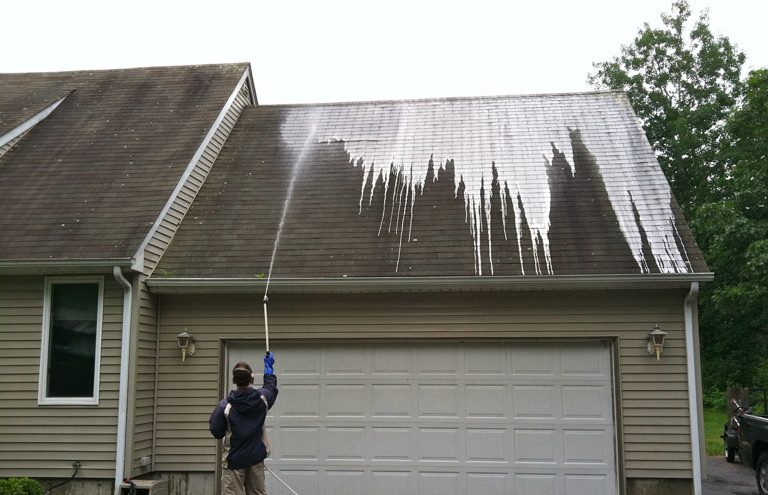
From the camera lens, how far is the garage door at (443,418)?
25.7ft

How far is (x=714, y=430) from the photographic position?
18922 millimetres

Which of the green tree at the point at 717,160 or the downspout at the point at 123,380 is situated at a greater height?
the green tree at the point at 717,160

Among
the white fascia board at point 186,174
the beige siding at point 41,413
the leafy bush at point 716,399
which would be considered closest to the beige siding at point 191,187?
the white fascia board at point 186,174

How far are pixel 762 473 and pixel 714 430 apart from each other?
37.9ft

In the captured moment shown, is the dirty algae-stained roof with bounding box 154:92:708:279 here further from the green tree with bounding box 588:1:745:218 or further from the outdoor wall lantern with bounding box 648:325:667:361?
the green tree with bounding box 588:1:745:218

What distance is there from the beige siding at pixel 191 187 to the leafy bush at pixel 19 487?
2540 millimetres

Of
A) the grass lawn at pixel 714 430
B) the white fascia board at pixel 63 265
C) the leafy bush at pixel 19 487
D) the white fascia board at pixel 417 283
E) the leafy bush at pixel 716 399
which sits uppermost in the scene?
the white fascia board at pixel 63 265

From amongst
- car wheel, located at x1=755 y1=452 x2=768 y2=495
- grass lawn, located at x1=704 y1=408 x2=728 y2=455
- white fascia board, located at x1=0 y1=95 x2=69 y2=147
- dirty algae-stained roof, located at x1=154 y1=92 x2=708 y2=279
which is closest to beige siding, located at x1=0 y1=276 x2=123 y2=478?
dirty algae-stained roof, located at x1=154 y1=92 x2=708 y2=279

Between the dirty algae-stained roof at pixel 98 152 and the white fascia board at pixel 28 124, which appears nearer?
the dirty algae-stained roof at pixel 98 152

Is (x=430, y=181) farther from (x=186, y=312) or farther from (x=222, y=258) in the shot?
(x=186, y=312)

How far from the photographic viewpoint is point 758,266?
11.8 metres

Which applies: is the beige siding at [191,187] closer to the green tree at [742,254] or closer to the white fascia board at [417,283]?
the white fascia board at [417,283]

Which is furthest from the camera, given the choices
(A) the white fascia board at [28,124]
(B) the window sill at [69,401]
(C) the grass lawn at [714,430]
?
(C) the grass lawn at [714,430]

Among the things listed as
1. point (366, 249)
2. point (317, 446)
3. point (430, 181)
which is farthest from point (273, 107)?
point (317, 446)
